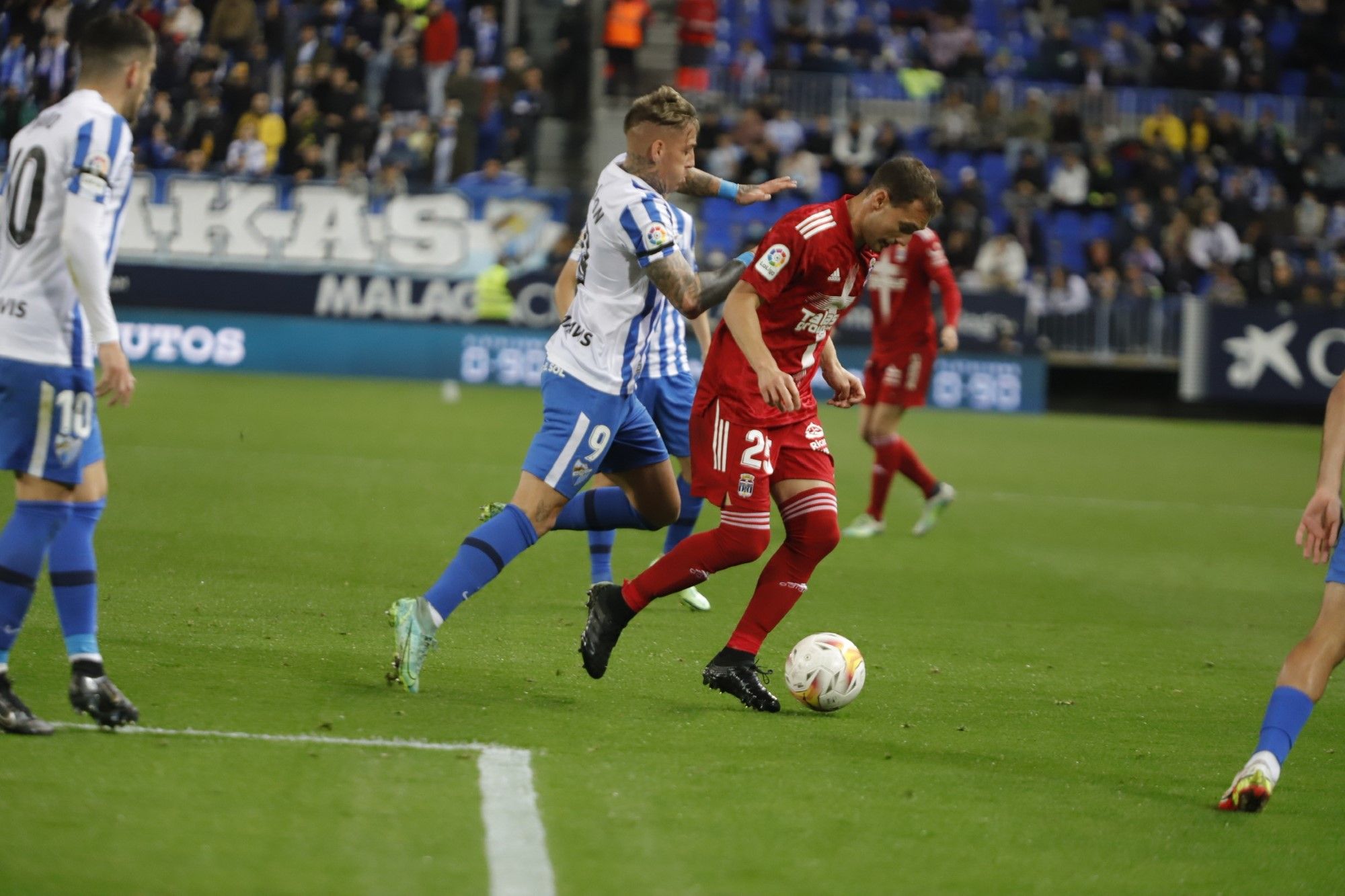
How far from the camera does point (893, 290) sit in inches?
452

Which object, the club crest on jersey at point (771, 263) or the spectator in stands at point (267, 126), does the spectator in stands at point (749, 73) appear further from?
the club crest on jersey at point (771, 263)

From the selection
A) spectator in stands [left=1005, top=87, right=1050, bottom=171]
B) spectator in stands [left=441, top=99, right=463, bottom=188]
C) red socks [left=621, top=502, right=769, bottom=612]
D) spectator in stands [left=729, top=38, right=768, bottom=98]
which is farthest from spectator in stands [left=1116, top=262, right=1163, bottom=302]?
red socks [left=621, top=502, right=769, bottom=612]

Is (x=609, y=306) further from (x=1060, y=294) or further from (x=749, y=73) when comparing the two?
(x=749, y=73)

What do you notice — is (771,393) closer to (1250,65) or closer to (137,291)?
(137,291)

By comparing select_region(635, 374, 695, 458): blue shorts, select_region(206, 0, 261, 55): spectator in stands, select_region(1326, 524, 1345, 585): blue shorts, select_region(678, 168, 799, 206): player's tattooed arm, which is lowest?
select_region(635, 374, 695, 458): blue shorts

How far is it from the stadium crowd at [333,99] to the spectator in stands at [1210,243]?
33.8 ft

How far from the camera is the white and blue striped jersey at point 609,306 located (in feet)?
19.6

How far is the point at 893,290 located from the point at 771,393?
6123 millimetres

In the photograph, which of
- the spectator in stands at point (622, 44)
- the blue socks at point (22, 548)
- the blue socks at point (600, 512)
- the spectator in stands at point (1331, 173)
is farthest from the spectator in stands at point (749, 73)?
the blue socks at point (22, 548)

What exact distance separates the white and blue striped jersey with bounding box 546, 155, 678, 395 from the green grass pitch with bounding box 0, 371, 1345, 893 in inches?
47.3

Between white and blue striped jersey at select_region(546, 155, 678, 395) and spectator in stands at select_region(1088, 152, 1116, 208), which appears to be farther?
spectator in stands at select_region(1088, 152, 1116, 208)

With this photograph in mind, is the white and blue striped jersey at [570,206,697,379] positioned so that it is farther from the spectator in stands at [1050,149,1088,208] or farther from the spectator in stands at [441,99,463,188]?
the spectator in stands at [1050,149,1088,208]

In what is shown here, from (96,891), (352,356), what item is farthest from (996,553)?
(352,356)

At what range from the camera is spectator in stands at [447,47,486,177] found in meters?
24.8
